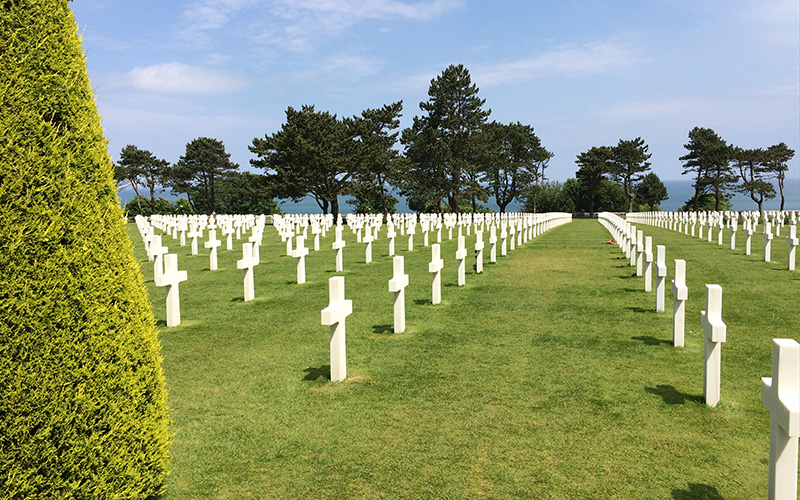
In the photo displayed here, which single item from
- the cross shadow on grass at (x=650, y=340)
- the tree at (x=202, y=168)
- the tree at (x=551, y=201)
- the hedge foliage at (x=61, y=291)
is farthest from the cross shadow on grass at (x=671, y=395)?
the tree at (x=551, y=201)

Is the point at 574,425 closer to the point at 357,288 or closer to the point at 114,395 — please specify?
the point at 114,395

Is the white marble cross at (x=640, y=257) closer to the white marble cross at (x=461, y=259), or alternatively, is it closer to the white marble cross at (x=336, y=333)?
the white marble cross at (x=461, y=259)

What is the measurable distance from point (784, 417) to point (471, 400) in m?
2.65

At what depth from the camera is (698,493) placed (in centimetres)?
331

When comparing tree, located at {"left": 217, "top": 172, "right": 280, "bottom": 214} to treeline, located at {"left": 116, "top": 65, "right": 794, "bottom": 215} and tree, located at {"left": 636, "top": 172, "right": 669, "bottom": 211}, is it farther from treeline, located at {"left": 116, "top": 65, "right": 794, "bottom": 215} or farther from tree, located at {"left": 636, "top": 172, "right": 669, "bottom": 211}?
tree, located at {"left": 636, "top": 172, "right": 669, "bottom": 211}

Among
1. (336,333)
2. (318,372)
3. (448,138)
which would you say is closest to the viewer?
(336,333)

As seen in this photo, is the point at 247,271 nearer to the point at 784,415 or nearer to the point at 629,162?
the point at 784,415

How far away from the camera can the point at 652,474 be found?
3.56m

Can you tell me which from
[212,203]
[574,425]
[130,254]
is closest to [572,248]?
[574,425]

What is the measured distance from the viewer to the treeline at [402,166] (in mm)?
51250

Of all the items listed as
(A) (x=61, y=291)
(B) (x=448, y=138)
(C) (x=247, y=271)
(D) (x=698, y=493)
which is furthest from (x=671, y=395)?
(B) (x=448, y=138)

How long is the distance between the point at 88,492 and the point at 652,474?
3364 mm

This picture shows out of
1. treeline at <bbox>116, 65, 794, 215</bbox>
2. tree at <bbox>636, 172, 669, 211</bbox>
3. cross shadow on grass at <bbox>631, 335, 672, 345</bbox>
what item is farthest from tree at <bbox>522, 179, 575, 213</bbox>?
cross shadow on grass at <bbox>631, 335, 672, 345</bbox>

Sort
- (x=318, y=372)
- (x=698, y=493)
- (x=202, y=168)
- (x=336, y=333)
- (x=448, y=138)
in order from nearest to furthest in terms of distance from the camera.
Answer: (x=698, y=493) < (x=336, y=333) < (x=318, y=372) < (x=448, y=138) < (x=202, y=168)
